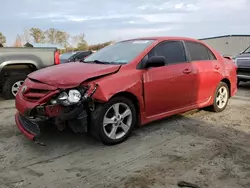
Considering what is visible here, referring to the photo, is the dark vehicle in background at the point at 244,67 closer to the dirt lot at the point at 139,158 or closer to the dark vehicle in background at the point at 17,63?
the dirt lot at the point at 139,158

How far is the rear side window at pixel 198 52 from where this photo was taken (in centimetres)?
512

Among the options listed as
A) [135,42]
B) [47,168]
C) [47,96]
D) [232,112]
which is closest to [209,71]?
[232,112]

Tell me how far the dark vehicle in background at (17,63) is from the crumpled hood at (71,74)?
10.4ft

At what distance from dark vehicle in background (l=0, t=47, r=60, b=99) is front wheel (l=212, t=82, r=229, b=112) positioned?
439 cm

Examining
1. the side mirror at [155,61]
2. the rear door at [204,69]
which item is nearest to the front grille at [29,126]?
the side mirror at [155,61]

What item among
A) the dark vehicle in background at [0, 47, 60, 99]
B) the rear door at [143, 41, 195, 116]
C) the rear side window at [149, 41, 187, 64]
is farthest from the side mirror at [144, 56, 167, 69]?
the dark vehicle in background at [0, 47, 60, 99]

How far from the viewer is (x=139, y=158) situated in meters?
3.54

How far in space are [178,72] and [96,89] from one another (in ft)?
5.53

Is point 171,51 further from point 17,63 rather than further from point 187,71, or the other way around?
point 17,63

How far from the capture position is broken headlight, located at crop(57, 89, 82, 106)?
11.6 feet

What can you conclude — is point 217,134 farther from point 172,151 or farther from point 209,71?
point 209,71

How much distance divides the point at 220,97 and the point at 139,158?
298 centimetres

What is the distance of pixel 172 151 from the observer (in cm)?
375

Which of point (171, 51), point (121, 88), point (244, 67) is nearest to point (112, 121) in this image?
point (121, 88)
